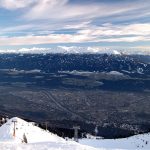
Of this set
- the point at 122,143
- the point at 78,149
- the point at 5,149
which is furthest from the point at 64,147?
the point at 122,143

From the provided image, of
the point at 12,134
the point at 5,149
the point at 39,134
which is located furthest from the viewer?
the point at 39,134

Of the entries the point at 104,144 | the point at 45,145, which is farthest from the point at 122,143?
the point at 45,145

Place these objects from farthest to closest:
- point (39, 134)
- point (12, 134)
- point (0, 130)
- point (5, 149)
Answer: point (39, 134) < point (0, 130) < point (12, 134) < point (5, 149)

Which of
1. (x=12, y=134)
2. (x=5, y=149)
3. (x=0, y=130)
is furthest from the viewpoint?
(x=0, y=130)

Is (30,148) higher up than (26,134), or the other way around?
(30,148)

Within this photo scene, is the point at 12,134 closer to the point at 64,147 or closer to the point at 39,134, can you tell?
the point at 39,134

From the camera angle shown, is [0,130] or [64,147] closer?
[64,147]

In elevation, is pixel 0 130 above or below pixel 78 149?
below

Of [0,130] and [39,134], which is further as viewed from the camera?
[39,134]

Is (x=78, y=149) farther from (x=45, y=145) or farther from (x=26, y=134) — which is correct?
(x=26, y=134)
